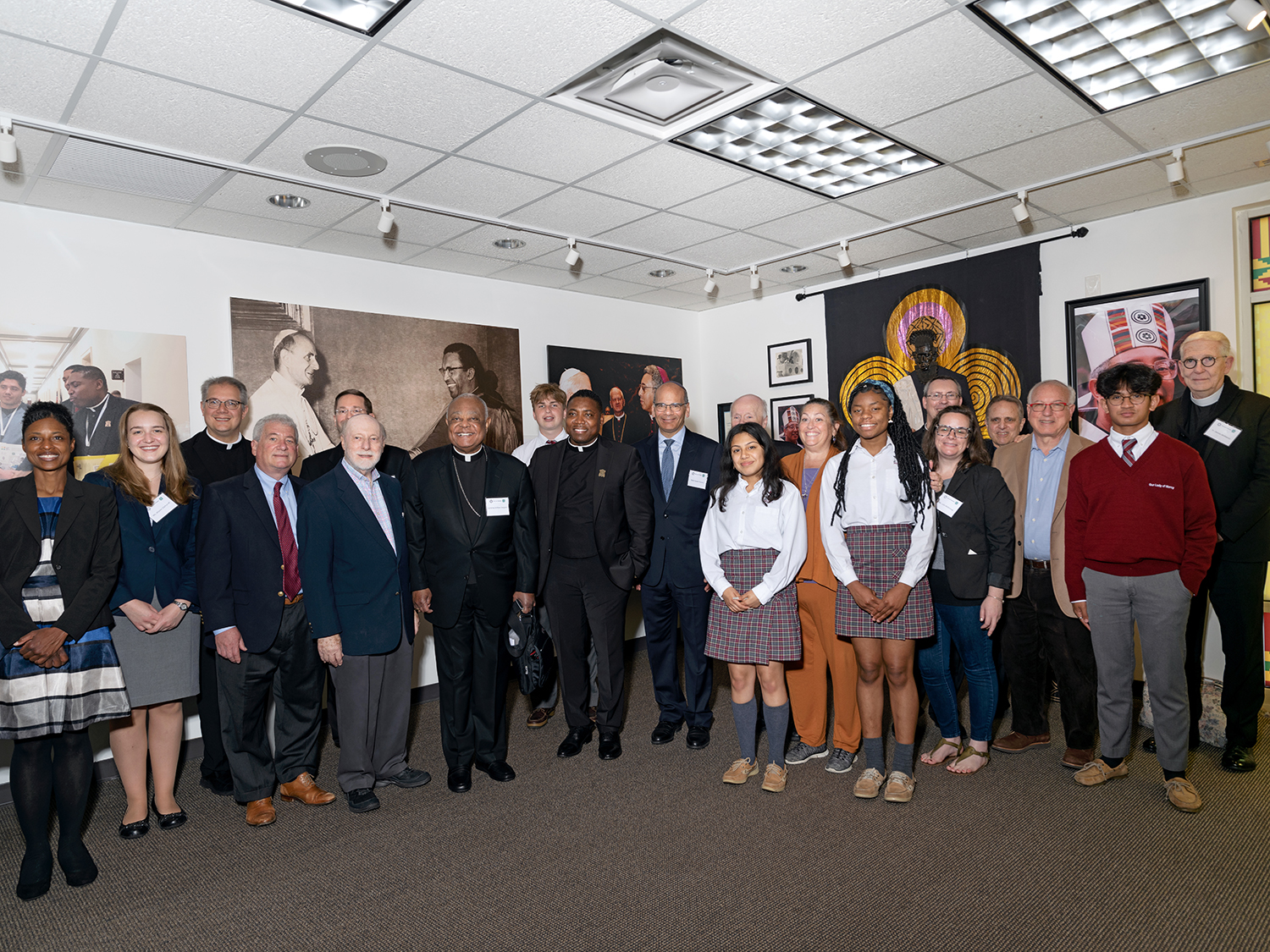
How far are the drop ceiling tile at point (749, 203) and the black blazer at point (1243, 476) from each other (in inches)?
92.3

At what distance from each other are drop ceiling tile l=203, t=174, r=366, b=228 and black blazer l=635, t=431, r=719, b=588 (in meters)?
2.17

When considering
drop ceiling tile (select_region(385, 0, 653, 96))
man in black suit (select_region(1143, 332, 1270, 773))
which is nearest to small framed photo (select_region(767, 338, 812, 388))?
man in black suit (select_region(1143, 332, 1270, 773))

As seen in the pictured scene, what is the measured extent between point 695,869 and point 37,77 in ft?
12.3

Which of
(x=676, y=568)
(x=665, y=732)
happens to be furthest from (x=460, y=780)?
(x=676, y=568)

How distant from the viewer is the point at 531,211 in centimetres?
439

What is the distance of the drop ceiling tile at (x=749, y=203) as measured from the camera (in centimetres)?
417

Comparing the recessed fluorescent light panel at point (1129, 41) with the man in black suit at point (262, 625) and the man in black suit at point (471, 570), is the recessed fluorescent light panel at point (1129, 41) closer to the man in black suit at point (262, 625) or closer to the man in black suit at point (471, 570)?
the man in black suit at point (471, 570)

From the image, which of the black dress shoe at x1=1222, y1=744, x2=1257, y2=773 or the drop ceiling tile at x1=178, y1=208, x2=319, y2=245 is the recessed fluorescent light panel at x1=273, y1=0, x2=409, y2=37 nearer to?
the drop ceiling tile at x1=178, y1=208, x2=319, y2=245

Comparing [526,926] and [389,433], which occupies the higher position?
[389,433]

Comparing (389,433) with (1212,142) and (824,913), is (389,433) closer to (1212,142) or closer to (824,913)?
(824,913)

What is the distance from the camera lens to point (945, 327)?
5562 millimetres

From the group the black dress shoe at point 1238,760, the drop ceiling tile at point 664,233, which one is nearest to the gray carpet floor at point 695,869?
the black dress shoe at point 1238,760

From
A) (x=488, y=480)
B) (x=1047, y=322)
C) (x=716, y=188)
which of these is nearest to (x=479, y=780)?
(x=488, y=480)

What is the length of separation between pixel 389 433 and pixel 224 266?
4.63ft
